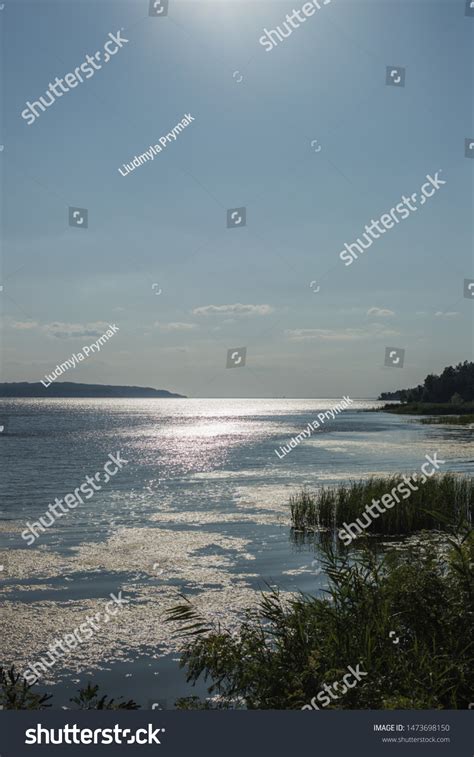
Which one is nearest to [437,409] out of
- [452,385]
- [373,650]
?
[452,385]

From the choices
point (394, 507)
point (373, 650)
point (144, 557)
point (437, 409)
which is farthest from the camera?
point (437, 409)

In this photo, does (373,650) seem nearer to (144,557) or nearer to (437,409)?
(144,557)

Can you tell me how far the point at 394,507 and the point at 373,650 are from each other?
1632cm

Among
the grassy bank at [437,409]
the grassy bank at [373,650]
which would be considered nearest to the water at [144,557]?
the grassy bank at [373,650]

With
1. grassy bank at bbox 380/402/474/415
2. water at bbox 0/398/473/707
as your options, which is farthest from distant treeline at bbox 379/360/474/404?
water at bbox 0/398/473/707

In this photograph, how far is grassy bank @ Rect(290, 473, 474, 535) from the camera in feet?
76.5

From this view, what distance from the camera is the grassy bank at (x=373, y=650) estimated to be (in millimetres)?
7176

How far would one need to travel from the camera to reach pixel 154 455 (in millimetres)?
63125

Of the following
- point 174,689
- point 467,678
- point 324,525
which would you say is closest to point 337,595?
point 467,678

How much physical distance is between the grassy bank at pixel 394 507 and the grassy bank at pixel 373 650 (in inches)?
565

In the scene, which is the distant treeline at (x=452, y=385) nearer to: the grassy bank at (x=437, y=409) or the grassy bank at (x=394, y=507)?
the grassy bank at (x=437, y=409)

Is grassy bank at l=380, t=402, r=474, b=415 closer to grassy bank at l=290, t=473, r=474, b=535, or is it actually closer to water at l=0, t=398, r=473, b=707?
water at l=0, t=398, r=473, b=707

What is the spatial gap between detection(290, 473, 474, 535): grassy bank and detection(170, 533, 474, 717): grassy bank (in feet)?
47.1

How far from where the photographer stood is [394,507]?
925 inches
